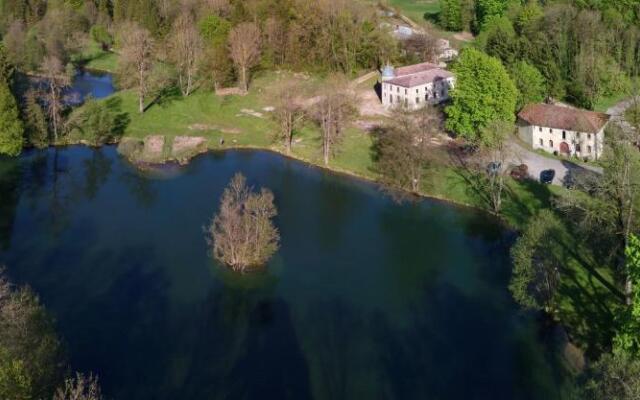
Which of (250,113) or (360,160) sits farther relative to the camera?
(250,113)

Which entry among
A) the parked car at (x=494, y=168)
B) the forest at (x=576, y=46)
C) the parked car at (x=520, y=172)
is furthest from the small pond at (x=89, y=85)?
the forest at (x=576, y=46)

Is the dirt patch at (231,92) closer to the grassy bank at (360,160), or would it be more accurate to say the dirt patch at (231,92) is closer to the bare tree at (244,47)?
the bare tree at (244,47)

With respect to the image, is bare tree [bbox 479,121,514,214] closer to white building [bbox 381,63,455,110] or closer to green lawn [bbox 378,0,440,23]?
white building [bbox 381,63,455,110]

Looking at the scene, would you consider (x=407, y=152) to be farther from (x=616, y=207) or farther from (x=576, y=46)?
(x=576, y=46)

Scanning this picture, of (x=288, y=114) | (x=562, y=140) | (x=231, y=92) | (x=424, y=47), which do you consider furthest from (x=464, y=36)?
(x=288, y=114)

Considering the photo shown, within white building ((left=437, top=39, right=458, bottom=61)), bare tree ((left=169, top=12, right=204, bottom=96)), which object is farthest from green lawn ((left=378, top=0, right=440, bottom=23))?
bare tree ((left=169, top=12, right=204, bottom=96))

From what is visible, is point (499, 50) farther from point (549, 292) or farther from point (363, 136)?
point (549, 292)

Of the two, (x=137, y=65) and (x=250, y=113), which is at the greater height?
(x=137, y=65)
